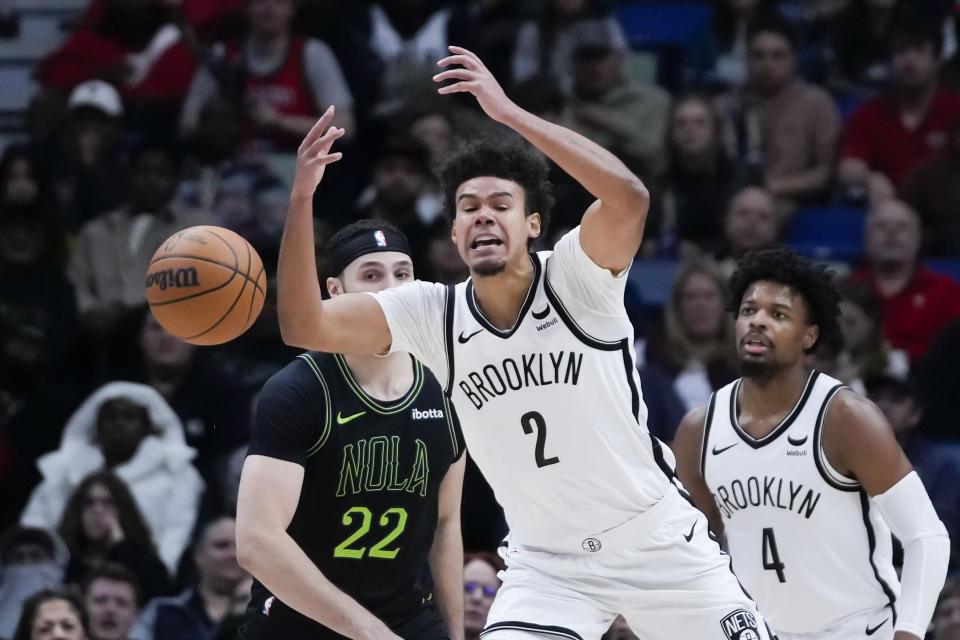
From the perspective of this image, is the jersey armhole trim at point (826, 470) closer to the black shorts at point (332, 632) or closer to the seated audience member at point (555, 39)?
the black shorts at point (332, 632)

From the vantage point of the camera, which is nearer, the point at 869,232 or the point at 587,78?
the point at 869,232

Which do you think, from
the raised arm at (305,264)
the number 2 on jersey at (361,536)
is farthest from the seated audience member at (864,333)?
the raised arm at (305,264)

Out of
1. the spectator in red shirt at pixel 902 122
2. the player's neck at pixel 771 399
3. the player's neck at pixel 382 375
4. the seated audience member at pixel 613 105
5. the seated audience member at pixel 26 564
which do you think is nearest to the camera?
the player's neck at pixel 382 375

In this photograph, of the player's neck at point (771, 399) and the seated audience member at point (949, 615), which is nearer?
the player's neck at point (771, 399)

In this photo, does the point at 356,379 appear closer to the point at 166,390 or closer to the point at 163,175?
the point at 166,390

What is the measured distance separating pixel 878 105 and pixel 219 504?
16.0ft

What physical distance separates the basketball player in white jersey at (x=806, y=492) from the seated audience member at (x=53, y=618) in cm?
301

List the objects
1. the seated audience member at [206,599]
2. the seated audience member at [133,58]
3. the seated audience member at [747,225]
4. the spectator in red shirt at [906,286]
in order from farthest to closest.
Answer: the seated audience member at [133,58] → the seated audience member at [747,225] → the spectator in red shirt at [906,286] → the seated audience member at [206,599]

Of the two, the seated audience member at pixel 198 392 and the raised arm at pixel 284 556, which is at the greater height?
the seated audience member at pixel 198 392

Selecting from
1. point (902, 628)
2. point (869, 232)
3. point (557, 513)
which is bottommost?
point (902, 628)

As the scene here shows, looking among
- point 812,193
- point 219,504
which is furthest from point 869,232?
point 219,504

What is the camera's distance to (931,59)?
9953mm

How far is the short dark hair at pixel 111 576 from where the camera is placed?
25.7ft

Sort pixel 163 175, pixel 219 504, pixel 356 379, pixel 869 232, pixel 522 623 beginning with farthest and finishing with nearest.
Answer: pixel 163 175 → pixel 869 232 → pixel 219 504 → pixel 356 379 → pixel 522 623
